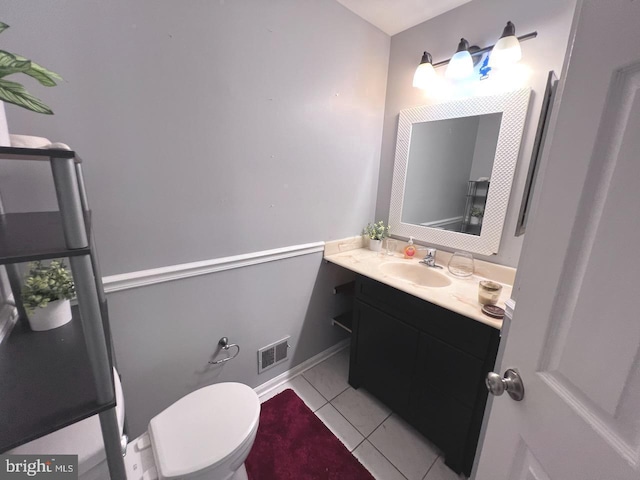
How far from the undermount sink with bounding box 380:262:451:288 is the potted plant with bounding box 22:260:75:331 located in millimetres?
1383

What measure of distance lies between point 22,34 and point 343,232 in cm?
159

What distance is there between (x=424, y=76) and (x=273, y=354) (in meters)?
1.93

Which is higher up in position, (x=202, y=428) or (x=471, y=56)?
(x=471, y=56)

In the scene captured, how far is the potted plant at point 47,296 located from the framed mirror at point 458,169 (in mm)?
1753

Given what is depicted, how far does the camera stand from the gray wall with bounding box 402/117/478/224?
1.50m

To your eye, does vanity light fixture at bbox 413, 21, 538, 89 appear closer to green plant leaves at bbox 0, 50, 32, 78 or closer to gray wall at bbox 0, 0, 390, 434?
gray wall at bbox 0, 0, 390, 434

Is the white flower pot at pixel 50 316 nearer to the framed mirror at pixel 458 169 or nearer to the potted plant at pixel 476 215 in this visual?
the framed mirror at pixel 458 169

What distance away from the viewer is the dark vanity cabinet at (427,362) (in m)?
1.06

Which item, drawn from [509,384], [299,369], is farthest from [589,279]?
[299,369]

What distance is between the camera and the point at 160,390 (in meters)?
1.21

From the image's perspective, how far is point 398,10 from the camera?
1453 millimetres

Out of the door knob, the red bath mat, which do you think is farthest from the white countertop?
the red bath mat

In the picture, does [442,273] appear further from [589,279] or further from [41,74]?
[41,74]

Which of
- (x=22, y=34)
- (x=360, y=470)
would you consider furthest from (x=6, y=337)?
(x=360, y=470)
